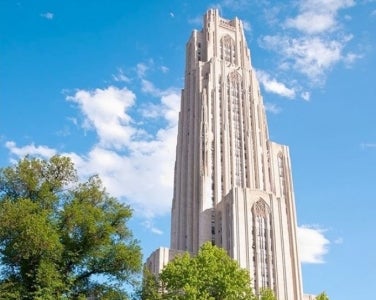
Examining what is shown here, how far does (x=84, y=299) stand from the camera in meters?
29.4

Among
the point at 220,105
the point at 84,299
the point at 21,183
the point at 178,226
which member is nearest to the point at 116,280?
the point at 84,299

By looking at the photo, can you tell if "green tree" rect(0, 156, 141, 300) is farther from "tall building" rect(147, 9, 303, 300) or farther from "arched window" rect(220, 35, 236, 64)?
"arched window" rect(220, 35, 236, 64)

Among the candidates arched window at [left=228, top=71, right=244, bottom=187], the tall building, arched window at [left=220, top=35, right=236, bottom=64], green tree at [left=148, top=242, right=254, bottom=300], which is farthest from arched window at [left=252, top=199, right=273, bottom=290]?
green tree at [left=148, top=242, right=254, bottom=300]

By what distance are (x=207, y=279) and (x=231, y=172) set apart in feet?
177

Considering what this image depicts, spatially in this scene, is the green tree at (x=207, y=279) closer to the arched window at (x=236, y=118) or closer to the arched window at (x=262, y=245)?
the arched window at (x=262, y=245)

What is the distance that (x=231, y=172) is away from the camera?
9225 centimetres

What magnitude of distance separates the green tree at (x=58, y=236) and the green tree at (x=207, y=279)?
7084 mm

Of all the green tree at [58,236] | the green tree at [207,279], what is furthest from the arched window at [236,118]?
the green tree at [58,236]

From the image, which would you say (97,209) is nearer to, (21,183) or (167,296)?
(21,183)

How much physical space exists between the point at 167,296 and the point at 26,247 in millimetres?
Result: 11813

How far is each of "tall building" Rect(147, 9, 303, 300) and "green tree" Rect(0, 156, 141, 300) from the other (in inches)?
1771

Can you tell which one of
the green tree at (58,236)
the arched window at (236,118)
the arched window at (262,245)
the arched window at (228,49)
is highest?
the arched window at (228,49)

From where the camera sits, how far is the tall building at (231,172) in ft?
265

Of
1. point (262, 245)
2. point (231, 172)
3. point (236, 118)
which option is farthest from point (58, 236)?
point (236, 118)
